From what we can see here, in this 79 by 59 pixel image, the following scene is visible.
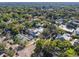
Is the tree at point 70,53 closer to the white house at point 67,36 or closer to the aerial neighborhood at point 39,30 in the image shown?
the aerial neighborhood at point 39,30

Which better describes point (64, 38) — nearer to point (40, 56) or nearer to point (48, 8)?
point (40, 56)

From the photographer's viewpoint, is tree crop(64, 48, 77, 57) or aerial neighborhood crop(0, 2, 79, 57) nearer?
tree crop(64, 48, 77, 57)

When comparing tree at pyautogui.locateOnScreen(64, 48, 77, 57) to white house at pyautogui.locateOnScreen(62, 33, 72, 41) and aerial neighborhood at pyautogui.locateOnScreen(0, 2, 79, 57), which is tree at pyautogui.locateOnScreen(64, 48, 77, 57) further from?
white house at pyautogui.locateOnScreen(62, 33, 72, 41)

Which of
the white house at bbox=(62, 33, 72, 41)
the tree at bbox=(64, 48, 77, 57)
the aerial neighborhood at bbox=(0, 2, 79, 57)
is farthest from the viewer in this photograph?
the white house at bbox=(62, 33, 72, 41)

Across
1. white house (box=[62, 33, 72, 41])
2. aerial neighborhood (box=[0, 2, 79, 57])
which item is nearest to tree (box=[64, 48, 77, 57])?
aerial neighborhood (box=[0, 2, 79, 57])

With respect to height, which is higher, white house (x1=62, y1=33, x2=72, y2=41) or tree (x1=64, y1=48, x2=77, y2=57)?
white house (x1=62, y1=33, x2=72, y2=41)

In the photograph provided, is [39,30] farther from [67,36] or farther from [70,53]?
[70,53]

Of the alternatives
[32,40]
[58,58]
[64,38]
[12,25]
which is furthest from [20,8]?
[58,58]

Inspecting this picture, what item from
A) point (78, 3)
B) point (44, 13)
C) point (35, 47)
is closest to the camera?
point (35, 47)

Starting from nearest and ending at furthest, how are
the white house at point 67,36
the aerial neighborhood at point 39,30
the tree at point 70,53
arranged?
the tree at point 70,53 < the aerial neighborhood at point 39,30 < the white house at point 67,36

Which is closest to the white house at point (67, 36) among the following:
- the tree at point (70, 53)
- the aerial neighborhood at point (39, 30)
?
the aerial neighborhood at point (39, 30)

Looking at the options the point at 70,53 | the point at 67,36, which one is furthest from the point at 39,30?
the point at 70,53
